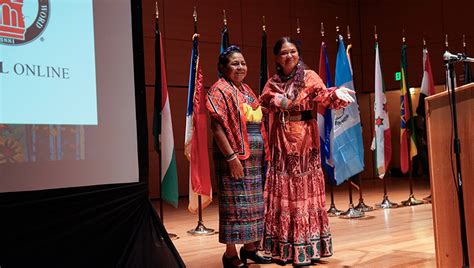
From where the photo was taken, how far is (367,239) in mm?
4402

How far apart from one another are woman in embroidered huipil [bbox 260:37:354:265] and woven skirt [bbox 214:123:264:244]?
22 cm

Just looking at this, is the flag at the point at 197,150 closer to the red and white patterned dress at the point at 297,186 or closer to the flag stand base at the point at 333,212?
the red and white patterned dress at the point at 297,186

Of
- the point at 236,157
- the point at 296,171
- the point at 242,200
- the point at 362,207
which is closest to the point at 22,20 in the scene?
the point at 236,157

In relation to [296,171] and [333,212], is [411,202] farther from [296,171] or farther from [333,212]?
[296,171]

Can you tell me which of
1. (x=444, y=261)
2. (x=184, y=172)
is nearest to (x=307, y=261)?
(x=444, y=261)

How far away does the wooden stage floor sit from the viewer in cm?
356

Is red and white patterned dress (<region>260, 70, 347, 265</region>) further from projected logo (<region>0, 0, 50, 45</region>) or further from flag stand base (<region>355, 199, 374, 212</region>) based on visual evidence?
flag stand base (<region>355, 199, 374, 212</region>)

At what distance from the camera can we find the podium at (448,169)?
2.52 meters

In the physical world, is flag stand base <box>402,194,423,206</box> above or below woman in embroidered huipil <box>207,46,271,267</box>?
below

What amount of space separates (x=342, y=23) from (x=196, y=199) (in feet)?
22.4

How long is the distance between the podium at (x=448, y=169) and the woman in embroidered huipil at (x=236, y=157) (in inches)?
44.1

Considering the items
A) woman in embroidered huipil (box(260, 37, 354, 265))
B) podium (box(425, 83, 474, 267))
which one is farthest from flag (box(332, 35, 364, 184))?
podium (box(425, 83, 474, 267))

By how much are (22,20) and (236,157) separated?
4.78 ft

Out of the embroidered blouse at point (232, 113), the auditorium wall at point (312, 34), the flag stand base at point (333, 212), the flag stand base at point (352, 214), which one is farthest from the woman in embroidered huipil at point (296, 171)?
the auditorium wall at point (312, 34)
